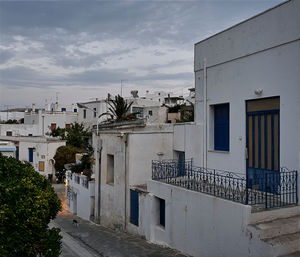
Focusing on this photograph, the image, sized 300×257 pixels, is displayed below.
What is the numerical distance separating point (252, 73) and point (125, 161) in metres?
6.77

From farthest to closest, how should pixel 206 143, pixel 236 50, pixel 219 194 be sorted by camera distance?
pixel 206 143, pixel 236 50, pixel 219 194

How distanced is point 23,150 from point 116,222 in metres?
25.1

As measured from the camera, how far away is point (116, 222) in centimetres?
1652

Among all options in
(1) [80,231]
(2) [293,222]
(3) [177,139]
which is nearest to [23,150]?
(1) [80,231]

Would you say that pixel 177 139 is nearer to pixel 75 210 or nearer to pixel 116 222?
pixel 116 222

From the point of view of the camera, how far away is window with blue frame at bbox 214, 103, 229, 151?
12.9 meters

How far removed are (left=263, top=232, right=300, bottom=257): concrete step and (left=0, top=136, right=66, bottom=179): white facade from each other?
3162cm

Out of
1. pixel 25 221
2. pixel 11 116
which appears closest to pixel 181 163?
pixel 25 221

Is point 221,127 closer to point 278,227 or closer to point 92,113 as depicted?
point 278,227

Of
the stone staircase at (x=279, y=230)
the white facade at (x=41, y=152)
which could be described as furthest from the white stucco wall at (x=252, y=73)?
the white facade at (x=41, y=152)

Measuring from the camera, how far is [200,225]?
10383 mm

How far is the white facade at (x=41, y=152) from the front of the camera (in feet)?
121

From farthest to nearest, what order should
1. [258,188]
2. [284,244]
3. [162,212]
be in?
[162,212] < [258,188] < [284,244]

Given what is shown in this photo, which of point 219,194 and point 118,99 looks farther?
point 118,99
